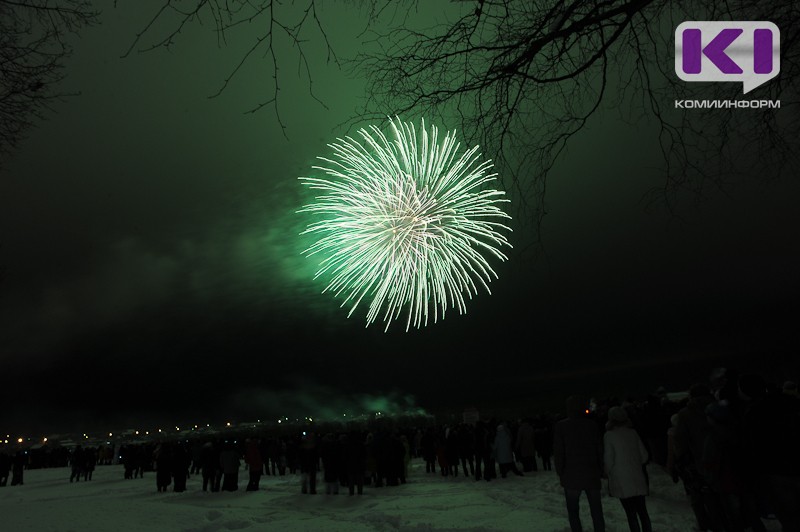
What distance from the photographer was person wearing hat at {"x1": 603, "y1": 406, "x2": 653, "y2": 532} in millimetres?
5844

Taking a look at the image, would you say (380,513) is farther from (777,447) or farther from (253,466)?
(253,466)

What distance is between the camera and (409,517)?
9.04 m

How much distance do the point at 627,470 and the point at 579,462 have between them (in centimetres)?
47

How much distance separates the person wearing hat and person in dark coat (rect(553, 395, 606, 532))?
12 cm

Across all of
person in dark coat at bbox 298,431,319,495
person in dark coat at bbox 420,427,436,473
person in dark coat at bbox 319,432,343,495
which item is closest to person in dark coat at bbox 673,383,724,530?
person in dark coat at bbox 319,432,343,495

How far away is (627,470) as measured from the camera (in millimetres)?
5910

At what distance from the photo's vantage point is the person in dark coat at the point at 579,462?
596cm

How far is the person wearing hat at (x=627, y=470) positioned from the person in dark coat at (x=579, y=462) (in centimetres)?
12

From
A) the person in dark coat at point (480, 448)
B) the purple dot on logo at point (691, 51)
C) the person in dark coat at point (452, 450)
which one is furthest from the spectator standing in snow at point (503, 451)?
the purple dot on logo at point (691, 51)

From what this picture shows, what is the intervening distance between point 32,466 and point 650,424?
51.0 m

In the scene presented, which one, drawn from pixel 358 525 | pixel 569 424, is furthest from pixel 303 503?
pixel 569 424

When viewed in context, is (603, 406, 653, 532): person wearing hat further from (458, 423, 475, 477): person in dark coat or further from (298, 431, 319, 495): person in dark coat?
(458, 423, 475, 477): person in dark coat

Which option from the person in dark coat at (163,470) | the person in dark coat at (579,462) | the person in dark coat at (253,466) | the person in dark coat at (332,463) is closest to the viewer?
the person in dark coat at (579,462)

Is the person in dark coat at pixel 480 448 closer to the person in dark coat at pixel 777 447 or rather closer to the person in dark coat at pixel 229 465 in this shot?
the person in dark coat at pixel 229 465
